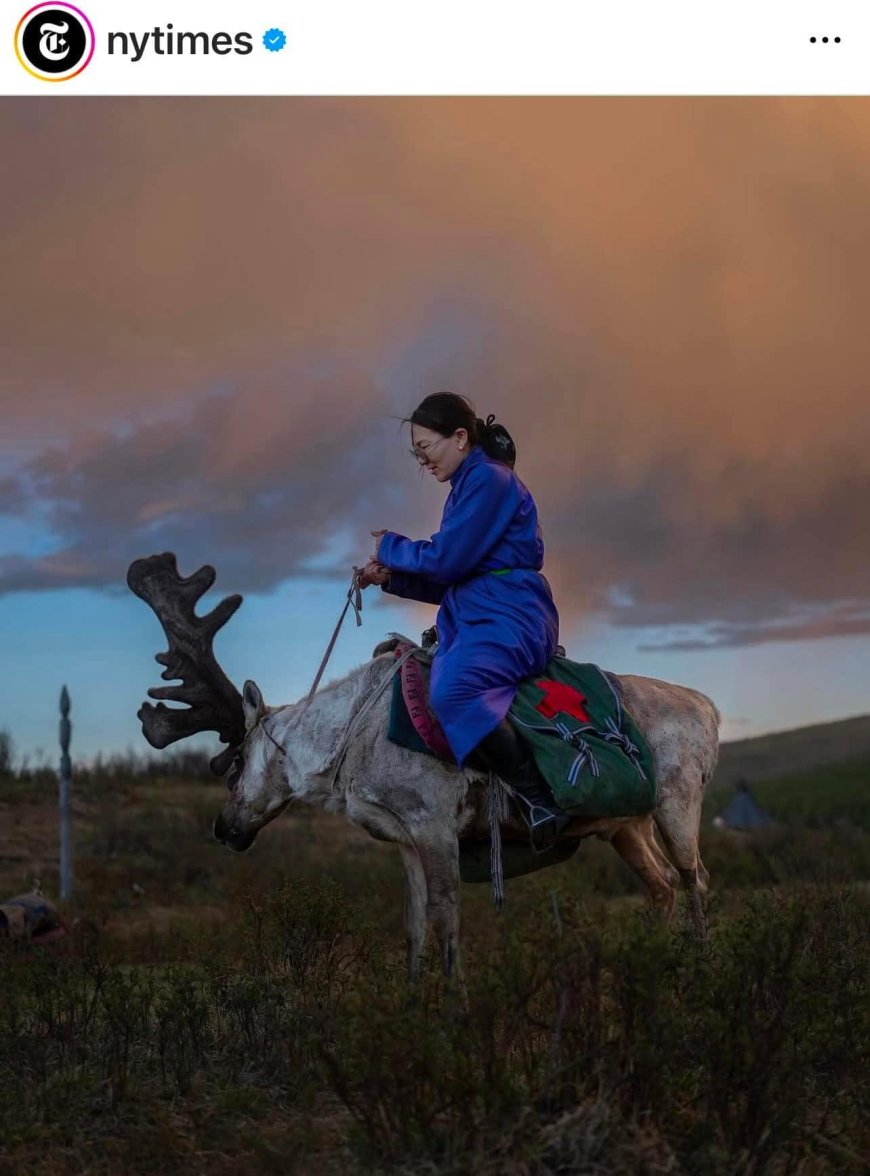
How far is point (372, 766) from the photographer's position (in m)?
6.95

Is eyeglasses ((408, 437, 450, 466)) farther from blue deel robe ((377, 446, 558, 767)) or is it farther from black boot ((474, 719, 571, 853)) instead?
black boot ((474, 719, 571, 853))

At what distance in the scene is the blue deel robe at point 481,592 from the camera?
6.72 metres

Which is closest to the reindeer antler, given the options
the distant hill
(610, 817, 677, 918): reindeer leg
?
(610, 817, 677, 918): reindeer leg

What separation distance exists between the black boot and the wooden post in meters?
10.3

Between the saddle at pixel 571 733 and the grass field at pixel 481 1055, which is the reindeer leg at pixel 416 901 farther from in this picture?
the saddle at pixel 571 733

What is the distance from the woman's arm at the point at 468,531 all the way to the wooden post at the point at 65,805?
33.7 ft

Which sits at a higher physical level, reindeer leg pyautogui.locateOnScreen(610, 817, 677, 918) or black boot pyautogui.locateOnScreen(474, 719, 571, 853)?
black boot pyautogui.locateOnScreen(474, 719, 571, 853)

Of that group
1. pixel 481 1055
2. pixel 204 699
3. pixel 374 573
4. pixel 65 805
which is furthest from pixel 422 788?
pixel 65 805

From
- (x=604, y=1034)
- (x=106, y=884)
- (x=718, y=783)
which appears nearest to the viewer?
(x=604, y=1034)

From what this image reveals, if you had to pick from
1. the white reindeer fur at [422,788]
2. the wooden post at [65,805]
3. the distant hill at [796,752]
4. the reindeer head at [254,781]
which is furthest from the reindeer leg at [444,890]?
the distant hill at [796,752]
